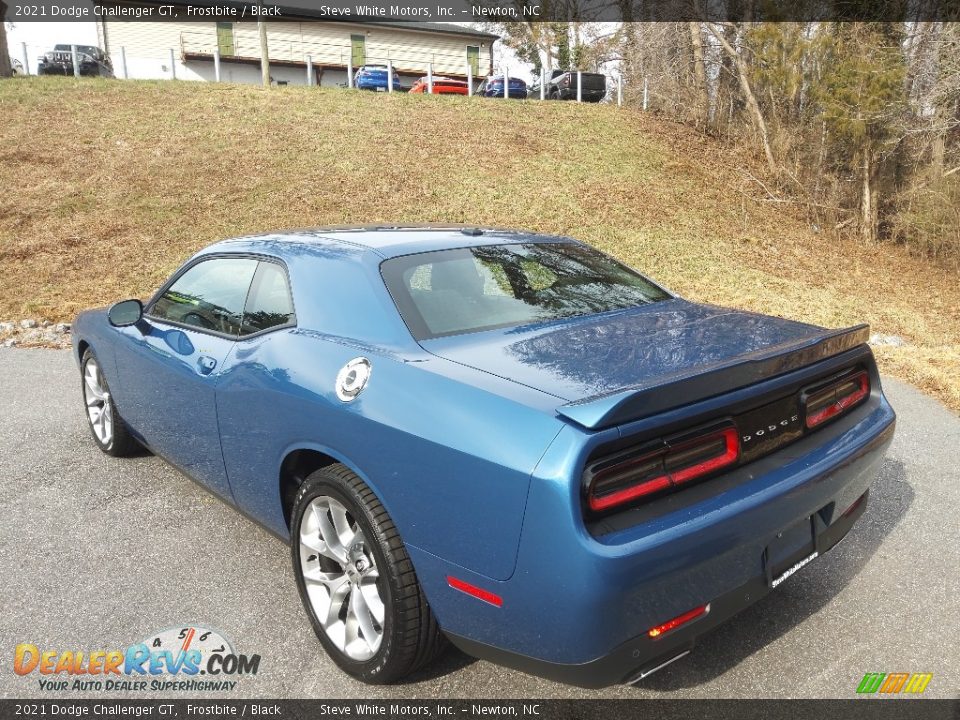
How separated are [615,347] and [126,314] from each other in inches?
108

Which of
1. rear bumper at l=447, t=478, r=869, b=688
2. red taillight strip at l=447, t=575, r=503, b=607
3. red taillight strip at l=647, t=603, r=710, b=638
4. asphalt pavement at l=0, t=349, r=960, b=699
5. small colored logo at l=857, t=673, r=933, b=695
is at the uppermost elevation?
red taillight strip at l=447, t=575, r=503, b=607

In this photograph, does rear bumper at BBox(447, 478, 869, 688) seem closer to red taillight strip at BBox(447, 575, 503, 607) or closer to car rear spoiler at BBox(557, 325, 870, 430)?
red taillight strip at BBox(447, 575, 503, 607)

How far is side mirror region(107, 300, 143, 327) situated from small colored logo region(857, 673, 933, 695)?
3.68 m

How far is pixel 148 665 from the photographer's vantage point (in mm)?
2613

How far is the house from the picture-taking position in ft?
117

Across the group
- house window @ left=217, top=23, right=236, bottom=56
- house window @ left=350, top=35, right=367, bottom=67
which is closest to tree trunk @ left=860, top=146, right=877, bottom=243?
house window @ left=350, top=35, right=367, bottom=67

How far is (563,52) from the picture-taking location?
3875cm

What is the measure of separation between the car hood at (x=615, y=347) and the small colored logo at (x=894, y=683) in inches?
46.1

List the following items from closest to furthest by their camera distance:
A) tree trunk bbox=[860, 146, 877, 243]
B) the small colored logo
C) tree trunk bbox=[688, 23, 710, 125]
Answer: the small colored logo, tree trunk bbox=[860, 146, 877, 243], tree trunk bbox=[688, 23, 710, 125]

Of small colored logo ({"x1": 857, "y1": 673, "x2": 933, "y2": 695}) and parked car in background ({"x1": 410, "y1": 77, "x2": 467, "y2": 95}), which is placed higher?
parked car in background ({"x1": 410, "y1": 77, "x2": 467, "y2": 95})

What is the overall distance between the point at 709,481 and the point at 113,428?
3.71 metres

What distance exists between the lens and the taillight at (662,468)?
6.29ft

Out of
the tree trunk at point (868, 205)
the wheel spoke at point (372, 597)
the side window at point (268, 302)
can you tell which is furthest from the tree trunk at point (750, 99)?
the wheel spoke at point (372, 597)

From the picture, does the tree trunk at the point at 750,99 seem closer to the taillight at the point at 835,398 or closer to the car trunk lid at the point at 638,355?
the taillight at the point at 835,398
